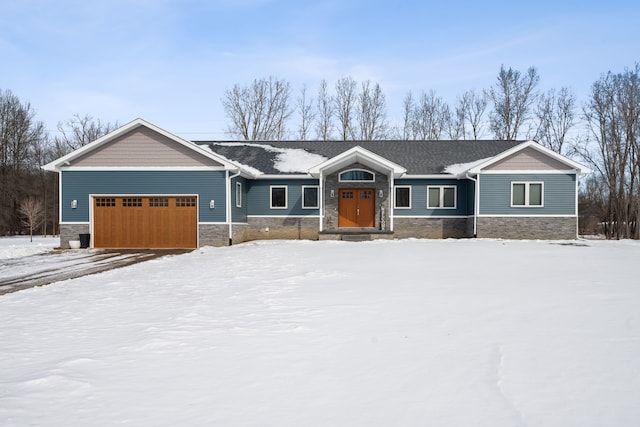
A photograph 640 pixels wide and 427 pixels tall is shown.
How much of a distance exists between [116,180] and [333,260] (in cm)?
1072

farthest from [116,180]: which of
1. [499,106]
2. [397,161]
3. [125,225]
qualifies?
[499,106]

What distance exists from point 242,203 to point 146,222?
14.2 ft

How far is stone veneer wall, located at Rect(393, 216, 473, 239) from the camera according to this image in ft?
68.6

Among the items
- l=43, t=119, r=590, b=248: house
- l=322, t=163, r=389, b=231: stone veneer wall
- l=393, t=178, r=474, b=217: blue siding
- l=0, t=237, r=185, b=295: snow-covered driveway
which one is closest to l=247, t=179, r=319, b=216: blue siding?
l=43, t=119, r=590, b=248: house

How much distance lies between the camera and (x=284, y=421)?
2982 mm

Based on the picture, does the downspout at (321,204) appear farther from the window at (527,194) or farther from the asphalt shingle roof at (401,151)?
the window at (527,194)

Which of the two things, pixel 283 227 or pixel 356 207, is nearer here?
pixel 283 227

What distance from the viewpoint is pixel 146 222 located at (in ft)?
58.5

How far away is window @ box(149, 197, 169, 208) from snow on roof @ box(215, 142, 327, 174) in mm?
3986

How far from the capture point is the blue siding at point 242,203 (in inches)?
724

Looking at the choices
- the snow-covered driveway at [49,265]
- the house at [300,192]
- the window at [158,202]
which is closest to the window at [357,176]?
the house at [300,192]

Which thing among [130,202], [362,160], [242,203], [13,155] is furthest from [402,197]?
[13,155]

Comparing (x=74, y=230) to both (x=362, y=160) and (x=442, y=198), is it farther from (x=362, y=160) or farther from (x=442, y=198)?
(x=442, y=198)

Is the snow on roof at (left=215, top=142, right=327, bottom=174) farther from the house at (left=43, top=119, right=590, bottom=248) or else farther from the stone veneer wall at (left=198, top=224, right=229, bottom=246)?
the stone veneer wall at (left=198, top=224, right=229, bottom=246)
